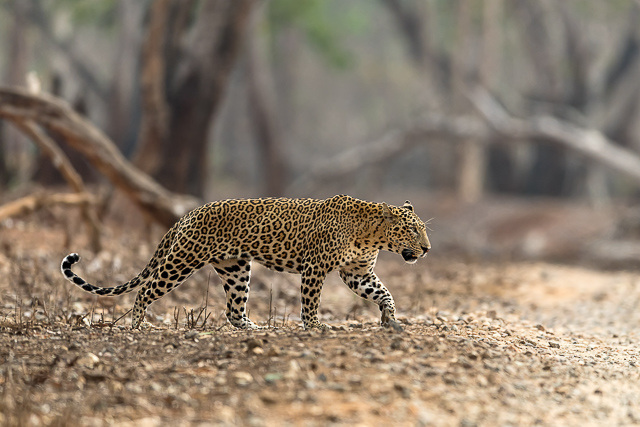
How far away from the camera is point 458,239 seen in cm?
2016

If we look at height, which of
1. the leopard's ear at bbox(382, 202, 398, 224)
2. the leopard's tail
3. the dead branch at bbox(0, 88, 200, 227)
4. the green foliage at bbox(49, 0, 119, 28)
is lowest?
the leopard's tail

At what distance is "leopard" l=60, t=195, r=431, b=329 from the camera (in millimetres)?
6188

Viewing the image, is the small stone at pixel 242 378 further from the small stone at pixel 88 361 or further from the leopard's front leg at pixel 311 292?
the leopard's front leg at pixel 311 292

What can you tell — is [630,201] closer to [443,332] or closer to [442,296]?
[442,296]

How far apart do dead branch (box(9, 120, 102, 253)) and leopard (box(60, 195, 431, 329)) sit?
4.21 meters

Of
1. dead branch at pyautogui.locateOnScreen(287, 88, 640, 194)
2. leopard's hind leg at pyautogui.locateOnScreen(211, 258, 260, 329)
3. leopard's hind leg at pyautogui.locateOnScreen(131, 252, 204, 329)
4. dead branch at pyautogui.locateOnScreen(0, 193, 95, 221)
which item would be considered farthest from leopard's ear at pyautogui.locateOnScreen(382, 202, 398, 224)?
dead branch at pyautogui.locateOnScreen(287, 88, 640, 194)

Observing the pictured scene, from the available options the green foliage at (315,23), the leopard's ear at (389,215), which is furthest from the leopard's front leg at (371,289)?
the green foliage at (315,23)

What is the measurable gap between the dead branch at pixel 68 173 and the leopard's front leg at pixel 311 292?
5143 mm

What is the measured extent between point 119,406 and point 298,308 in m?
4.34

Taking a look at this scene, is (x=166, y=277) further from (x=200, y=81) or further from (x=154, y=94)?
(x=200, y=81)

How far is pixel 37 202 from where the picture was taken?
9820 mm

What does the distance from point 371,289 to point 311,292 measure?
1.73ft

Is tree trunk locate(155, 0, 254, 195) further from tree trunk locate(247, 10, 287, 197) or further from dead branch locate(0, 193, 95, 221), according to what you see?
tree trunk locate(247, 10, 287, 197)

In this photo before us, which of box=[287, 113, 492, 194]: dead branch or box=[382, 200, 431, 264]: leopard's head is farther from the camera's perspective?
box=[287, 113, 492, 194]: dead branch
